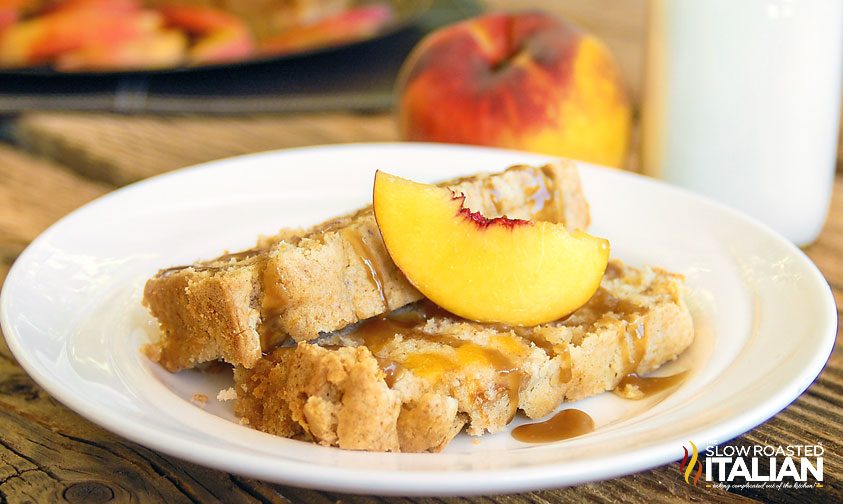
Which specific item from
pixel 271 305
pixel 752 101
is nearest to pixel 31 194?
pixel 271 305

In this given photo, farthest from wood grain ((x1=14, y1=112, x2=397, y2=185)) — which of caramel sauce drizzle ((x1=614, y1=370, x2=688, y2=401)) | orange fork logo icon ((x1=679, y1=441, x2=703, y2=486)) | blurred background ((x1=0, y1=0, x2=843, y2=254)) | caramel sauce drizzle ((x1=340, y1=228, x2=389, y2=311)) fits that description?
orange fork logo icon ((x1=679, y1=441, x2=703, y2=486))

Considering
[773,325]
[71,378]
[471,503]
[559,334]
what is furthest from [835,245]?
[71,378]

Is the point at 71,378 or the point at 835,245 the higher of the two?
the point at 71,378

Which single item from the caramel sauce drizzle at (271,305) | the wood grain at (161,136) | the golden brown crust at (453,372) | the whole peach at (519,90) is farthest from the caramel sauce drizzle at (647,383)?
the wood grain at (161,136)

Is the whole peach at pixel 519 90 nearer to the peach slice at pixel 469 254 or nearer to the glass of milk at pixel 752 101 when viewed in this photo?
the glass of milk at pixel 752 101

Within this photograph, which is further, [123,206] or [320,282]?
[123,206]

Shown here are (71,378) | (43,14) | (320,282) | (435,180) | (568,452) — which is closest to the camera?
(568,452)

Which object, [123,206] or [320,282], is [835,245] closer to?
[320,282]
